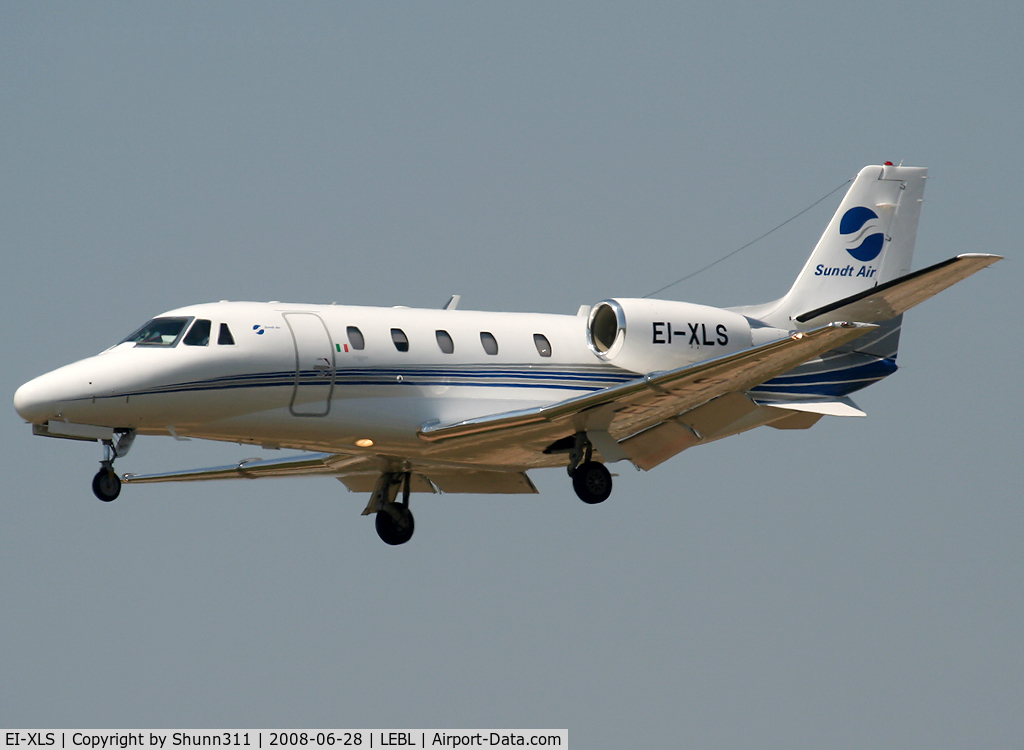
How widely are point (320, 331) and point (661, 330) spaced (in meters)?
5.32

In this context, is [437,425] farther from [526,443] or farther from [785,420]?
[785,420]

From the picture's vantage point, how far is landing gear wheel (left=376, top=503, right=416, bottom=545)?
966 inches

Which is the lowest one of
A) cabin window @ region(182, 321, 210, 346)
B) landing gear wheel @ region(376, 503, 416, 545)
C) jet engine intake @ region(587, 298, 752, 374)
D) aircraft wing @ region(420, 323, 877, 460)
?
landing gear wheel @ region(376, 503, 416, 545)

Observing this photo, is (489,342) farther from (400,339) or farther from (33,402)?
(33,402)

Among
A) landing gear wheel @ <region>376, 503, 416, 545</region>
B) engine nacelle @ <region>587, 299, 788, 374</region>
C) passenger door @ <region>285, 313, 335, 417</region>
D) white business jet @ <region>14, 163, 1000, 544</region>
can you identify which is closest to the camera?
white business jet @ <region>14, 163, 1000, 544</region>

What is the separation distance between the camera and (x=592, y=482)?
22156 mm

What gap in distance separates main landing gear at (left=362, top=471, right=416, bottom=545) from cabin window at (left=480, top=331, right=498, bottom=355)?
3.18m

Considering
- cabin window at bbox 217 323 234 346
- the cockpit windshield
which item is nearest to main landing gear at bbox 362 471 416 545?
cabin window at bbox 217 323 234 346

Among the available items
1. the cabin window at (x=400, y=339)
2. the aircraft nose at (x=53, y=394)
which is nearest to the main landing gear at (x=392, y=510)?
the cabin window at (x=400, y=339)

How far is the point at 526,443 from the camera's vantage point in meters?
22.4

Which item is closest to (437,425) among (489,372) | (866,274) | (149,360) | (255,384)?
(489,372)

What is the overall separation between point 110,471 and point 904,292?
10.8m

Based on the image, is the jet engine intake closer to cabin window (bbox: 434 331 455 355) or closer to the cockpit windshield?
cabin window (bbox: 434 331 455 355)

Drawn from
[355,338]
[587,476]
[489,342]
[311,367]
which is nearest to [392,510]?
[489,342]
